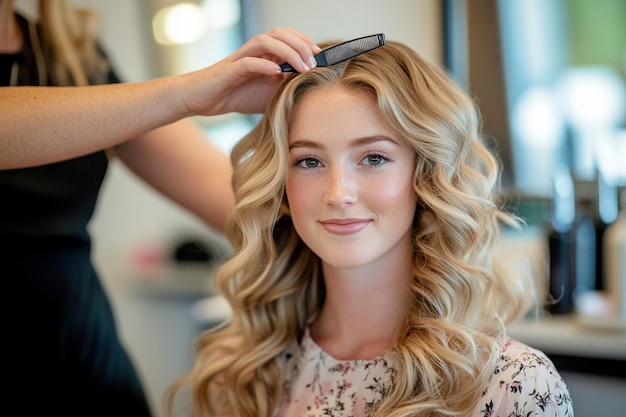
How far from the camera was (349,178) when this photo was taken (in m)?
1.22

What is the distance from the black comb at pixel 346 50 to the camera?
124cm

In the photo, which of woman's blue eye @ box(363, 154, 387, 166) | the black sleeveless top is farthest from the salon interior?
woman's blue eye @ box(363, 154, 387, 166)

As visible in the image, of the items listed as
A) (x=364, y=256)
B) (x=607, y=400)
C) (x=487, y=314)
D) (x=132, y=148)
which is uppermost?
(x=132, y=148)

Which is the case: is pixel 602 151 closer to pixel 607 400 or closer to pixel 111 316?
pixel 607 400

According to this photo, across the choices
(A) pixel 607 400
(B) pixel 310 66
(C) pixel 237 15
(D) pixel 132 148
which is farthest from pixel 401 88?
(C) pixel 237 15

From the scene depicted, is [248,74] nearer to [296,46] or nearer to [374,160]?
[296,46]

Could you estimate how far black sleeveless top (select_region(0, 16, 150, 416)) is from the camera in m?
1.65

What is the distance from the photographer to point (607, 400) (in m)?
1.91

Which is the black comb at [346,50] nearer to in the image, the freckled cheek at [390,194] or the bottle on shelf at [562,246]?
the freckled cheek at [390,194]

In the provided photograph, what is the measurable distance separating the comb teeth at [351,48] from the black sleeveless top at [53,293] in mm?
647

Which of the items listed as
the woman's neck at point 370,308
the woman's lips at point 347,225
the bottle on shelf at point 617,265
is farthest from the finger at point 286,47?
the bottle on shelf at point 617,265

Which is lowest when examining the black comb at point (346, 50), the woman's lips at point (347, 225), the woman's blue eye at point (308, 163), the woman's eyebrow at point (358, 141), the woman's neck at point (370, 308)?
the woman's neck at point (370, 308)

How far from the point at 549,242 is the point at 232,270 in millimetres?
1064

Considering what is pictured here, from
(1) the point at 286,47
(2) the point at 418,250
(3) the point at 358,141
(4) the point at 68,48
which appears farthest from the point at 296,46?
(4) the point at 68,48
